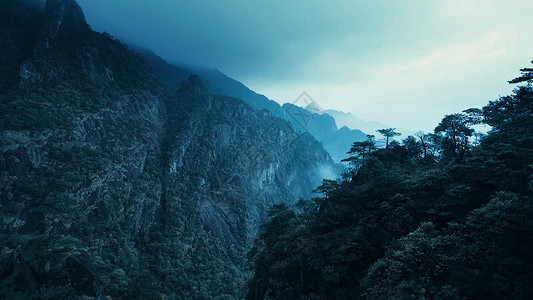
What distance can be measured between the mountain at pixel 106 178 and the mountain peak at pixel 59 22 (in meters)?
0.38

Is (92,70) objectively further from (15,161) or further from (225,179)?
(225,179)

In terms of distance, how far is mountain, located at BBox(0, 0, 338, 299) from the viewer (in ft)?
85.5

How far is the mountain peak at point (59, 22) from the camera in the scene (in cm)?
6769

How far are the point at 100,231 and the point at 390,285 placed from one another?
55.6 metres

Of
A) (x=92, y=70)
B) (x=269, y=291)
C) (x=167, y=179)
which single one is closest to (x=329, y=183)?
(x=269, y=291)

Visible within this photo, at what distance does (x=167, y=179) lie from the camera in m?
68.5

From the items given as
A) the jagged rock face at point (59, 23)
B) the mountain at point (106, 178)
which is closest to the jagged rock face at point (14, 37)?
the mountain at point (106, 178)

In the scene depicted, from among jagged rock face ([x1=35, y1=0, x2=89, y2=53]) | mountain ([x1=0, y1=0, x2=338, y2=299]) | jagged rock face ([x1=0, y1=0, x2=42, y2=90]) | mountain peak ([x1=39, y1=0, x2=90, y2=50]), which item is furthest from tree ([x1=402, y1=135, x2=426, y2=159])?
mountain peak ([x1=39, y1=0, x2=90, y2=50])

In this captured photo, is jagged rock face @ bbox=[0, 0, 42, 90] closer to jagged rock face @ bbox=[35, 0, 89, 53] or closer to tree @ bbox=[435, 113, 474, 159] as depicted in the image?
jagged rock face @ bbox=[35, 0, 89, 53]

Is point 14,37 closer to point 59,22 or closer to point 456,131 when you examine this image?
point 59,22

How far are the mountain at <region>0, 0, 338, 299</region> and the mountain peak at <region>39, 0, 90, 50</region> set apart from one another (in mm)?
375

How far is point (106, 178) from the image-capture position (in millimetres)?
50906

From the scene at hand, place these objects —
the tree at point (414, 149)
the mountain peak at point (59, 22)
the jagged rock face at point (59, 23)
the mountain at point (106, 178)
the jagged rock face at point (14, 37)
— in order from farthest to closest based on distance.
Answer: the mountain peak at point (59, 22) → the jagged rock face at point (59, 23) → the jagged rock face at point (14, 37) → the tree at point (414, 149) → the mountain at point (106, 178)

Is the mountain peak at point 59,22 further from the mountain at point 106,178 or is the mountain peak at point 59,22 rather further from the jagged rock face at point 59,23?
the mountain at point 106,178
